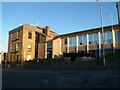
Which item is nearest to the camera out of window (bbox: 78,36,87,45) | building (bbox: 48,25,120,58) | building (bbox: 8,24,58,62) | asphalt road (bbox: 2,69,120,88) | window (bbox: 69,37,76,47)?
asphalt road (bbox: 2,69,120,88)

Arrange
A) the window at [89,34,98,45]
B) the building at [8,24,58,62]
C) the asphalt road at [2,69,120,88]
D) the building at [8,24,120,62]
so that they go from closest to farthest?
the asphalt road at [2,69,120,88] → the building at [8,24,120,62] → the window at [89,34,98,45] → the building at [8,24,58,62]

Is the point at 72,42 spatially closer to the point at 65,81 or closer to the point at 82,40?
the point at 82,40

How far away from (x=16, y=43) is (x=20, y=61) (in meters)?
6.85

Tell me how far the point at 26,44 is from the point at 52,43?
26.7 feet

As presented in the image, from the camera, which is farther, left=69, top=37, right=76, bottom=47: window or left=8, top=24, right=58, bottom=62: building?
left=8, top=24, right=58, bottom=62: building

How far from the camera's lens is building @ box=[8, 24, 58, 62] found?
36.5 metres

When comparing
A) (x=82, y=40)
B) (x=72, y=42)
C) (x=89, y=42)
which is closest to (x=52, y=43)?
(x=72, y=42)

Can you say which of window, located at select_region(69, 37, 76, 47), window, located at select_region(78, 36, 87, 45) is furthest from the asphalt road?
window, located at select_region(69, 37, 76, 47)

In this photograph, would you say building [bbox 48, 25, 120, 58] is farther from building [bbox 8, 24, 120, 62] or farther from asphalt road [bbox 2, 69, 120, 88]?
asphalt road [bbox 2, 69, 120, 88]

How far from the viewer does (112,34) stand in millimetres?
27703

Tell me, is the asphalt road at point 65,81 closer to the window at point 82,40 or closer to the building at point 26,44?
the window at point 82,40

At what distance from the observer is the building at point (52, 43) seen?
29.0m

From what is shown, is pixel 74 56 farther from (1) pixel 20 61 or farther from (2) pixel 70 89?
(1) pixel 20 61

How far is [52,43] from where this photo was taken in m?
36.0
